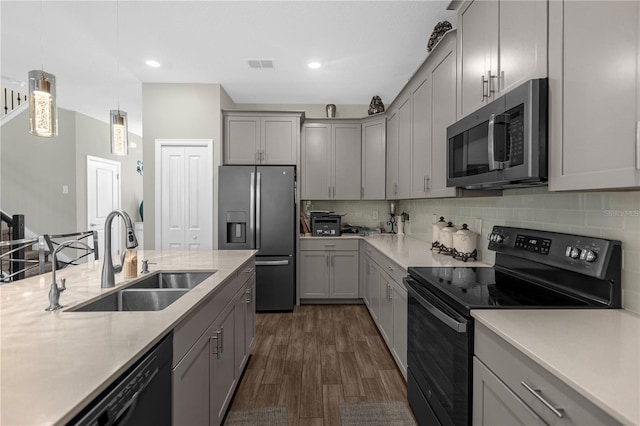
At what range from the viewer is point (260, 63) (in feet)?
11.6

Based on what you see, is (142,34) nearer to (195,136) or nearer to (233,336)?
(195,136)

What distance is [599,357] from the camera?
0.92 metres

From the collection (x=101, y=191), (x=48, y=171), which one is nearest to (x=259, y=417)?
(x=48, y=171)

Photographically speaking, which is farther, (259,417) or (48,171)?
(48,171)

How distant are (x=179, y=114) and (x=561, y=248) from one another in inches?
163

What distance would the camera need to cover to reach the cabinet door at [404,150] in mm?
3342

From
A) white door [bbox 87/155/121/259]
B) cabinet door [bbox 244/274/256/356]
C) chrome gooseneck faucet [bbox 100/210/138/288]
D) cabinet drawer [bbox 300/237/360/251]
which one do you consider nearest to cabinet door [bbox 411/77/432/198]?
cabinet drawer [bbox 300/237/360/251]

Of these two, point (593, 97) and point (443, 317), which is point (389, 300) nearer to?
point (443, 317)

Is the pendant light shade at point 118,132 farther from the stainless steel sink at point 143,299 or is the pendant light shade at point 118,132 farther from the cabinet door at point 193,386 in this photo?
the cabinet door at point 193,386

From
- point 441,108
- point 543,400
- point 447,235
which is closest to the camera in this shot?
point 543,400

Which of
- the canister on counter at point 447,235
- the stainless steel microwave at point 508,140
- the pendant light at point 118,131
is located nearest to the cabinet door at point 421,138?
the canister on counter at point 447,235

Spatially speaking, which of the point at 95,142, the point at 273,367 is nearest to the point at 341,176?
the point at 273,367

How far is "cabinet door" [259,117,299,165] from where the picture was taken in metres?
4.42

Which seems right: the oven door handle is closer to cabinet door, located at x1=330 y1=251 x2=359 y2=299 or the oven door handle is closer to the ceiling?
the ceiling
